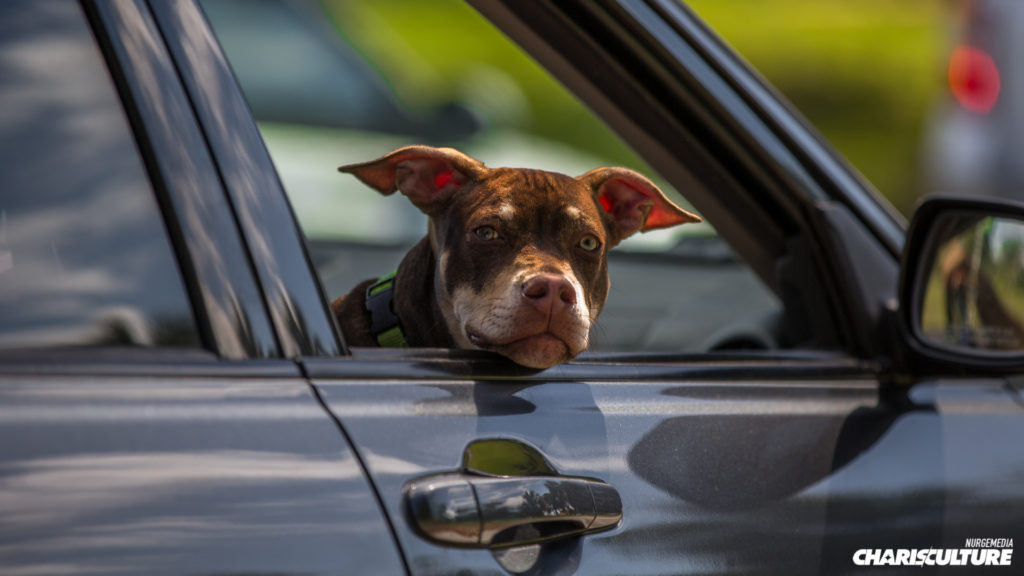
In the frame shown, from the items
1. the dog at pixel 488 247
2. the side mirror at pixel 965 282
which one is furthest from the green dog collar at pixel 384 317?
the side mirror at pixel 965 282

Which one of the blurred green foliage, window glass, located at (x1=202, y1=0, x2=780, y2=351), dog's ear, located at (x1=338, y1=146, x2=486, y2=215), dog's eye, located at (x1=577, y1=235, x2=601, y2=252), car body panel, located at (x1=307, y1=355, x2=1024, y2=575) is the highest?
the blurred green foliage

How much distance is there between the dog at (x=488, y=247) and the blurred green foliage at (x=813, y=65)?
29.1 ft

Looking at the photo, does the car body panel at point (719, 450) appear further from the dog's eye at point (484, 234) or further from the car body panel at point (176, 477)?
the dog's eye at point (484, 234)

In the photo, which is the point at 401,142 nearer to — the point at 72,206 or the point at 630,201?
the point at 630,201

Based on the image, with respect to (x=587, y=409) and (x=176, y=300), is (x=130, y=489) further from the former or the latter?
(x=587, y=409)

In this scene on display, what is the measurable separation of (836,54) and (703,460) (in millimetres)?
15579

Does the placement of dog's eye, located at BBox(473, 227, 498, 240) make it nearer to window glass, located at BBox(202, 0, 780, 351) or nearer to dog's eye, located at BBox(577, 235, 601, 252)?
dog's eye, located at BBox(577, 235, 601, 252)

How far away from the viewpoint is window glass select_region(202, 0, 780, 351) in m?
3.83

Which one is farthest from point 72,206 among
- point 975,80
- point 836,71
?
point 836,71

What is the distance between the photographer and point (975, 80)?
12320mm

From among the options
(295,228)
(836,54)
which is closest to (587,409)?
(295,228)

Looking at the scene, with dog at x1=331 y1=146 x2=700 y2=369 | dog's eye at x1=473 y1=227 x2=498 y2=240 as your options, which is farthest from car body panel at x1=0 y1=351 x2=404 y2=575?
dog's eye at x1=473 y1=227 x2=498 y2=240

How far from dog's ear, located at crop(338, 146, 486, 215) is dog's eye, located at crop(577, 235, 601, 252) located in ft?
0.88

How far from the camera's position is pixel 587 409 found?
6.66ft
